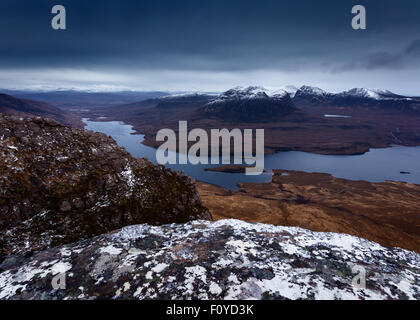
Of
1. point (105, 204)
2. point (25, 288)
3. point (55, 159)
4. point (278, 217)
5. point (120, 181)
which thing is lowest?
point (278, 217)

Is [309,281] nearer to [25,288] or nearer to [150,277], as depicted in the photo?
[150,277]

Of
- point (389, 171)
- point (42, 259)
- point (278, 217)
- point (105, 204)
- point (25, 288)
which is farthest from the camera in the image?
point (389, 171)

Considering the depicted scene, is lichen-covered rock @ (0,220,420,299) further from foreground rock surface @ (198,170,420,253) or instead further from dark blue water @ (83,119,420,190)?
dark blue water @ (83,119,420,190)

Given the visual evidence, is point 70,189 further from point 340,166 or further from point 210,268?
point 340,166

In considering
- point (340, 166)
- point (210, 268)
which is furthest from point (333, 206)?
point (340, 166)

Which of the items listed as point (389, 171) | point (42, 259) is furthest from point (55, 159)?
point (389, 171)

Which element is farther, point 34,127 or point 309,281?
point 34,127

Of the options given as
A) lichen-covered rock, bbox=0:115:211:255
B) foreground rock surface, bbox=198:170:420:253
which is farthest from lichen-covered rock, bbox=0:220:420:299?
foreground rock surface, bbox=198:170:420:253
